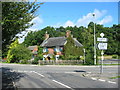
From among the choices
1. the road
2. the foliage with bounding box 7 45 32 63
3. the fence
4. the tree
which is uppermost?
the tree

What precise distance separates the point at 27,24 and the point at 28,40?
315 ft

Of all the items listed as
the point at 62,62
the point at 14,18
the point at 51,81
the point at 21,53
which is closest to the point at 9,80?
the point at 51,81

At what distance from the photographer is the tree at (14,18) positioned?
796cm

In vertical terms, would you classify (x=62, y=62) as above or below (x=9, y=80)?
above

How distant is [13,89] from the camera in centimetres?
1096

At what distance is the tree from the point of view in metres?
7.96

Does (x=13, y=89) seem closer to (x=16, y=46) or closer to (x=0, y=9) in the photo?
(x=0, y=9)

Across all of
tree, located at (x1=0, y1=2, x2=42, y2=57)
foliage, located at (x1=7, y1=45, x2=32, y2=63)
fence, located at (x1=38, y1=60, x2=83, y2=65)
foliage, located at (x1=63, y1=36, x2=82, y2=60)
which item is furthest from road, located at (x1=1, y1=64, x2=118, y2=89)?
foliage, located at (x1=7, y1=45, x2=32, y2=63)

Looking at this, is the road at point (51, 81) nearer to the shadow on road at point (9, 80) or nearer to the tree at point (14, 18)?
the shadow on road at point (9, 80)

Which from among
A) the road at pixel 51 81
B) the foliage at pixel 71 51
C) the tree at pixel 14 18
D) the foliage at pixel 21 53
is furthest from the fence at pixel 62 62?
the tree at pixel 14 18

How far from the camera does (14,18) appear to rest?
8375mm

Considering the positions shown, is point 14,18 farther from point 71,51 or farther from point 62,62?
point 71,51

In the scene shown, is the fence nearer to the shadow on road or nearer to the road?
the road

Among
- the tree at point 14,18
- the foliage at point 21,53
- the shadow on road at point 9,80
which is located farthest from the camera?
the foliage at point 21,53
